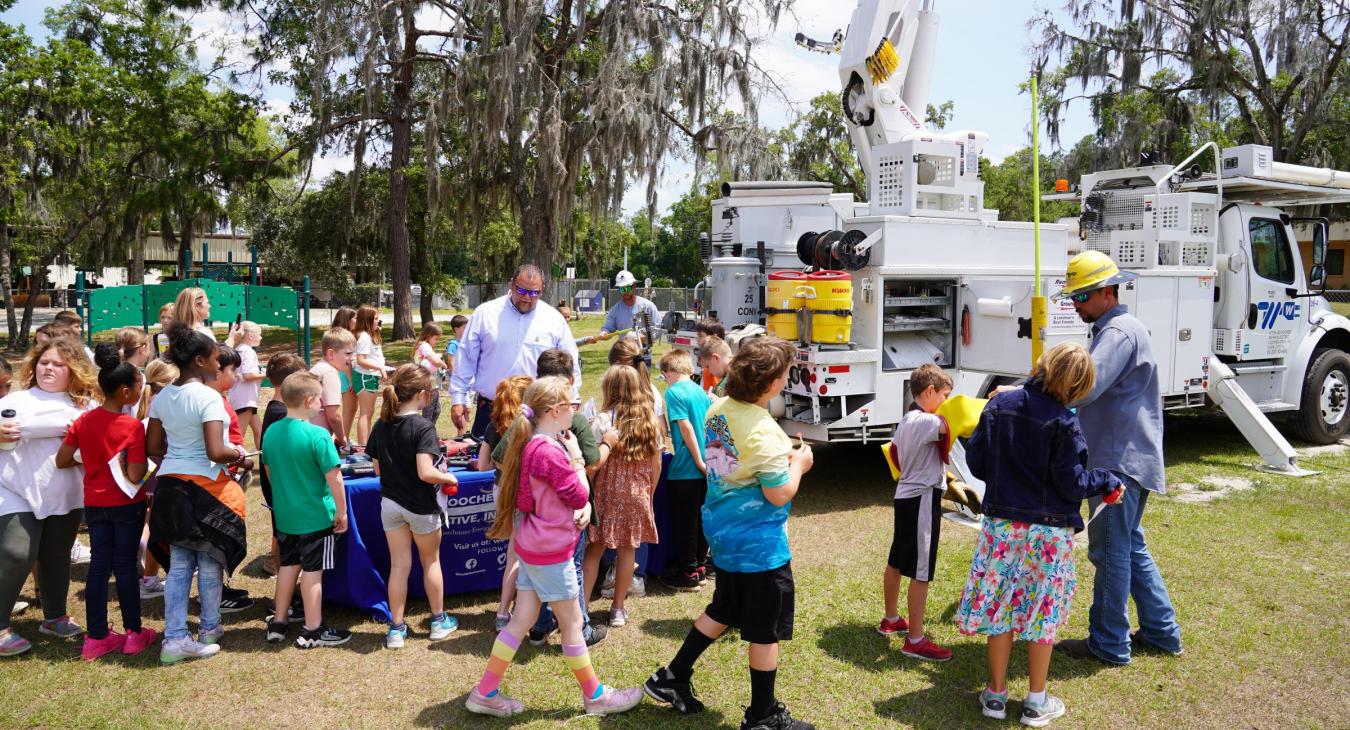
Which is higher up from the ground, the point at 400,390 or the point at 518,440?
the point at 400,390

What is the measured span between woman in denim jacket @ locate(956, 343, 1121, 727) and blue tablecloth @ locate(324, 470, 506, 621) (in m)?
2.69

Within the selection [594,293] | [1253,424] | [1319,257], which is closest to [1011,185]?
[594,293]

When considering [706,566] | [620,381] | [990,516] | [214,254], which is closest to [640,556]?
[706,566]

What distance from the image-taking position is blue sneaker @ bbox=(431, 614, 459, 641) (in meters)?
5.09

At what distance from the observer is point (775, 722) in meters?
3.90

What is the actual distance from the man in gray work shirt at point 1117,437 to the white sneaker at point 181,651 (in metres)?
4.61

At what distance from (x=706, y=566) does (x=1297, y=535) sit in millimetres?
4542

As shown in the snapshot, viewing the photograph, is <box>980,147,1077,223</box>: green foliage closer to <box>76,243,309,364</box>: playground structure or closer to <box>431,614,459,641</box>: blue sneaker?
<box>76,243,309,364</box>: playground structure

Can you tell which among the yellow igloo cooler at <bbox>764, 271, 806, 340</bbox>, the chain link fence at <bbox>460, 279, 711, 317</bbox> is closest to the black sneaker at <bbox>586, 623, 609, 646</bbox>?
the yellow igloo cooler at <bbox>764, 271, 806, 340</bbox>

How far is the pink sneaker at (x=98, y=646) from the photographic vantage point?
4773 millimetres

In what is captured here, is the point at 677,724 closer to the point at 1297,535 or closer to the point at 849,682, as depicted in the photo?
the point at 849,682

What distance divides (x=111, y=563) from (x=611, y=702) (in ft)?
9.32

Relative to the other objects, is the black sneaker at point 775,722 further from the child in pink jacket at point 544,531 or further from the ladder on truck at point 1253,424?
the ladder on truck at point 1253,424

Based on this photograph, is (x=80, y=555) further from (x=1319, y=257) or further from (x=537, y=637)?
(x=1319, y=257)
